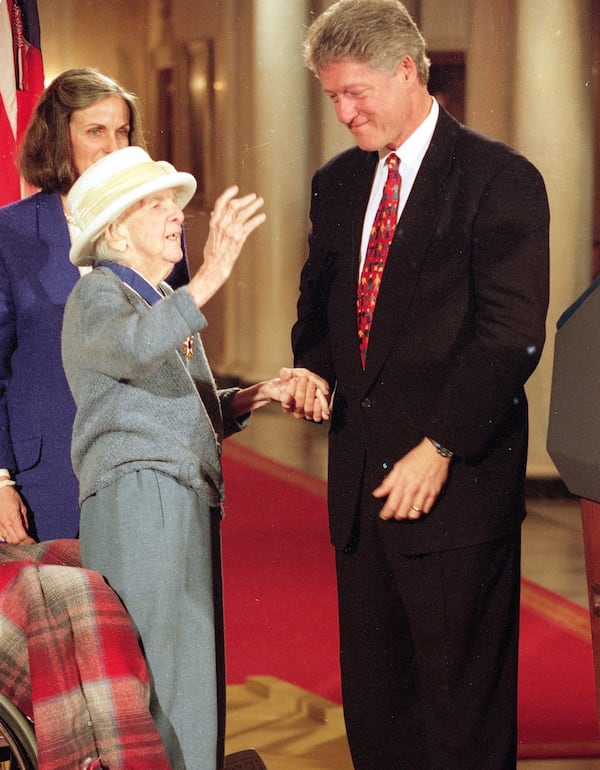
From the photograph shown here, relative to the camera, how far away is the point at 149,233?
2.05m

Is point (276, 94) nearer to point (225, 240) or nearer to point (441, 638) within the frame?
point (225, 240)

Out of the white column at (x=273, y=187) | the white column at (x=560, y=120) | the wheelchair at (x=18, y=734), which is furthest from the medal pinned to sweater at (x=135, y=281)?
the white column at (x=560, y=120)

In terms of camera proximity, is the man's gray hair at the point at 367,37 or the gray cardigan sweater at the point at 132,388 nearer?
the gray cardigan sweater at the point at 132,388

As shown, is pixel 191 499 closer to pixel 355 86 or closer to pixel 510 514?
pixel 510 514

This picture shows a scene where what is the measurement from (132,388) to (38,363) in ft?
1.61

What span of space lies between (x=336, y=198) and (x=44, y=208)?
643 mm

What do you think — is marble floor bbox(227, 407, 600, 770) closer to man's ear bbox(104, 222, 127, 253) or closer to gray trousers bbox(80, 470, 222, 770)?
gray trousers bbox(80, 470, 222, 770)

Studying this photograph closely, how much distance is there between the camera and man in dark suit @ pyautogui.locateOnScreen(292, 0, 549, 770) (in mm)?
2162

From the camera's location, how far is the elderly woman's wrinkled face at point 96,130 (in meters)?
2.43

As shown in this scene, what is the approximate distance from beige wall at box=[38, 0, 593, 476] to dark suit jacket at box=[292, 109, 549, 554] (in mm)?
679

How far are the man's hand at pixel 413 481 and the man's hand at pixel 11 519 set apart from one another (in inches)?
30.7

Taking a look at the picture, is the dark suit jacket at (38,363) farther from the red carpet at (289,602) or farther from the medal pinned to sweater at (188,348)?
the red carpet at (289,602)

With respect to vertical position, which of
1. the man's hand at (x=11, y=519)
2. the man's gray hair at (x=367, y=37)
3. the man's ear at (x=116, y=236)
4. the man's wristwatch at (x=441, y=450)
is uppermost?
the man's gray hair at (x=367, y=37)

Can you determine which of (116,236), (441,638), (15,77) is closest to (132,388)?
(116,236)
